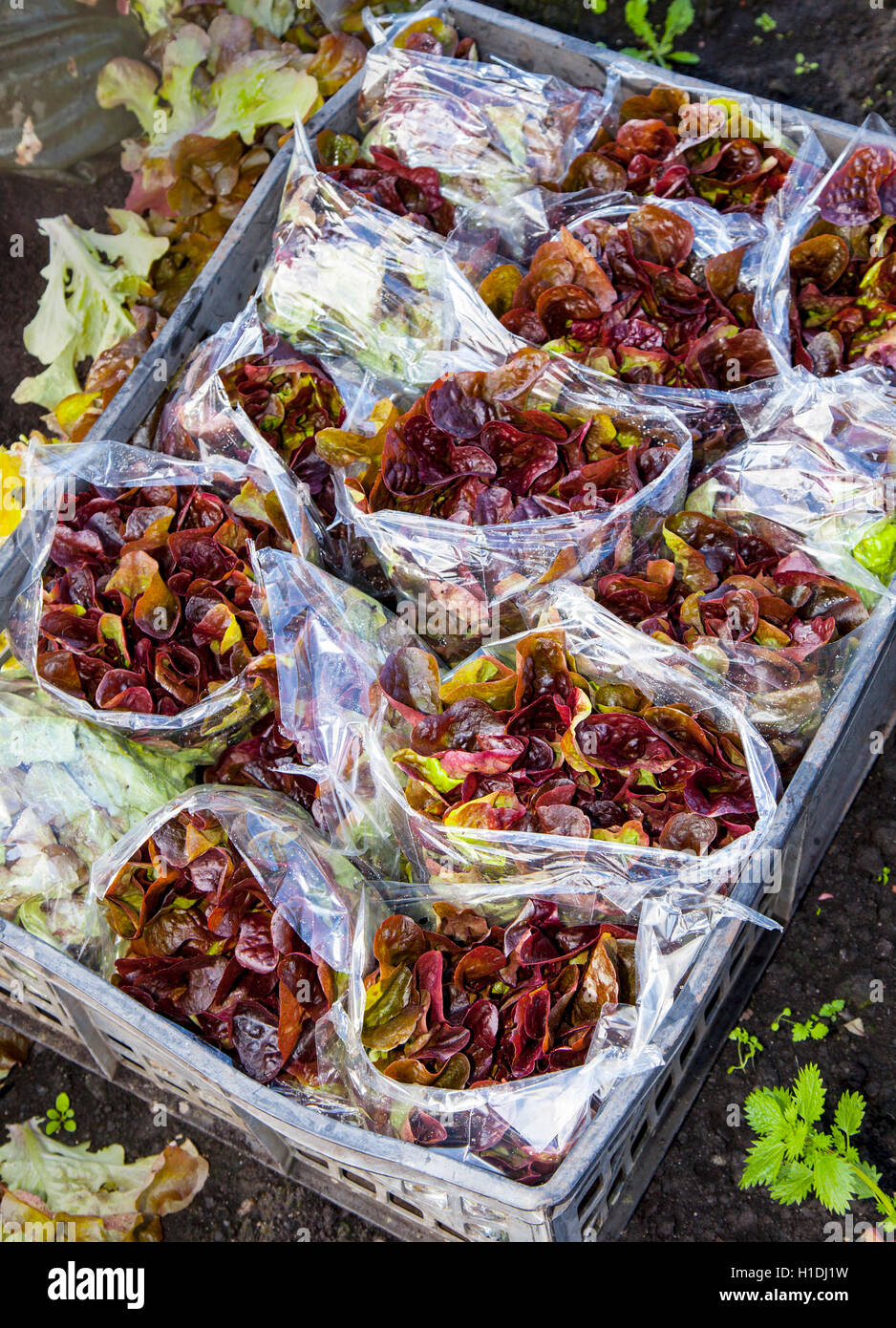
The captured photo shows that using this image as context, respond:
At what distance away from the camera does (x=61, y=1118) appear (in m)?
2.38

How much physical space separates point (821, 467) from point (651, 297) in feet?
1.75

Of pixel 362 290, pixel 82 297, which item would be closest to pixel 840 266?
pixel 362 290

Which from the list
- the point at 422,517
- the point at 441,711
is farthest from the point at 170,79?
the point at 441,711

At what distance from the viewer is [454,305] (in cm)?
219

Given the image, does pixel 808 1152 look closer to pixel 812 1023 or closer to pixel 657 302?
pixel 812 1023

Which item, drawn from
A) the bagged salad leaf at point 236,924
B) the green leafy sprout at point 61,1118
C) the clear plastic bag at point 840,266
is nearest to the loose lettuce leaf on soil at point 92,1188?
the green leafy sprout at point 61,1118

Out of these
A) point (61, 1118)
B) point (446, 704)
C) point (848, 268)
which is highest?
point (848, 268)

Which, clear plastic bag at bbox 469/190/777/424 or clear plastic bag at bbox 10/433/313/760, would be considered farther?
clear plastic bag at bbox 469/190/777/424

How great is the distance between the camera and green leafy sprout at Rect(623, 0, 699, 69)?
324 cm

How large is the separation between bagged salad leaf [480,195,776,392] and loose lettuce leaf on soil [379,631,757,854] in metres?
0.73

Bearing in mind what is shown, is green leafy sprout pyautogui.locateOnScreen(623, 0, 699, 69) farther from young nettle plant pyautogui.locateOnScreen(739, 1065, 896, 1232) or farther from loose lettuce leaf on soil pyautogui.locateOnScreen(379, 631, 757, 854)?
young nettle plant pyautogui.locateOnScreen(739, 1065, 896, 1232)

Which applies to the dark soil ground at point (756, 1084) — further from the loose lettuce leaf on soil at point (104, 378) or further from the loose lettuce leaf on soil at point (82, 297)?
the loose lettuce leaf on soil at point (82, 297)

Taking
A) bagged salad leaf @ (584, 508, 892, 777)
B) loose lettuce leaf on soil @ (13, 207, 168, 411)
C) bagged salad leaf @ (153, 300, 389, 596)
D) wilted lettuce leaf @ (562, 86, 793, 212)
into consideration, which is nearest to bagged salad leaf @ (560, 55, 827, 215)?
wilted lettuce leaf @ (562, 86, 793, 212)

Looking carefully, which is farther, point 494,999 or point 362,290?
point 362,290
